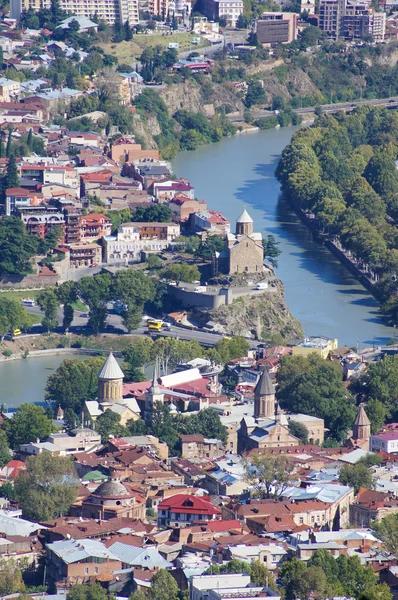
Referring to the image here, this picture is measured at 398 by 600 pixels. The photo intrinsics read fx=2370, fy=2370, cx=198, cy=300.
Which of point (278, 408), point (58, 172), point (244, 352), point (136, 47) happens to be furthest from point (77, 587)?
point (136, 47)

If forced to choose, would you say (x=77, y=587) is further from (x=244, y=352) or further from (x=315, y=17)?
(x=315, y=17)

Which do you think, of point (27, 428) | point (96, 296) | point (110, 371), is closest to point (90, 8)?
point (96, 296)

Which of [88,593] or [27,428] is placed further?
[27,428]

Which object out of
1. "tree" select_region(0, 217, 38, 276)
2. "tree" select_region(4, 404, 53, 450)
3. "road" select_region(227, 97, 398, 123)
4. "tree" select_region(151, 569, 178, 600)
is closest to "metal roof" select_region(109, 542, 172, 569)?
"tree" select_region(151, 569, 178, 600)

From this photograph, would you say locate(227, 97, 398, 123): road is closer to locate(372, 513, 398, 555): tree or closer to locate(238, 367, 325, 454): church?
locate(238, 367, 325, 454): church

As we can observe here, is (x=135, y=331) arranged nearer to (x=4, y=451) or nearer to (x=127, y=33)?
(x=4, y=451)

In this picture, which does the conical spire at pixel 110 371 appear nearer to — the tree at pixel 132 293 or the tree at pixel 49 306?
the tree at pixel 132 293

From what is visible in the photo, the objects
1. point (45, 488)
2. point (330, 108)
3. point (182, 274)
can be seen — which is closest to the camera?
point (45, 488)

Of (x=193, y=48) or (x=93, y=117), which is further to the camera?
(x=193, y=48)

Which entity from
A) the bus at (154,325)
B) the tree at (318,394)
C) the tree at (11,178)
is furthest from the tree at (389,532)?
the tree at (11,178)
